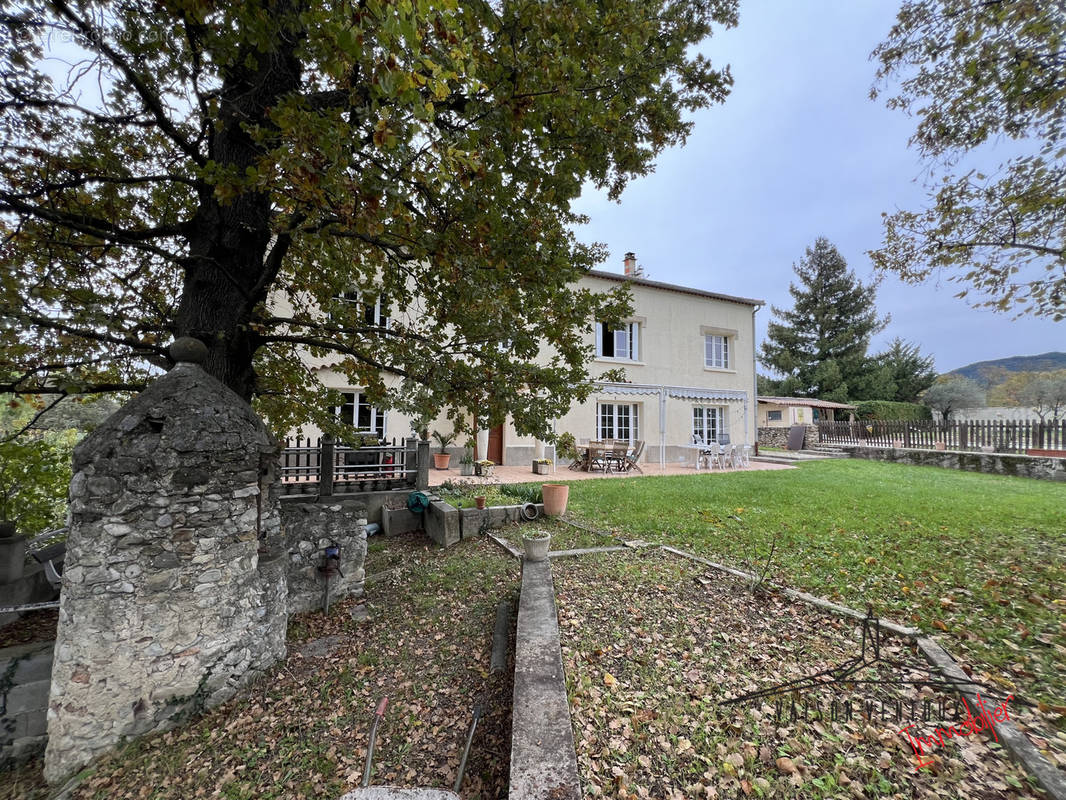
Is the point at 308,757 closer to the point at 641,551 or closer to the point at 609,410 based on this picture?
the point at 641,551

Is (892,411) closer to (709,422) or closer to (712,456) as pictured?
(709,422)

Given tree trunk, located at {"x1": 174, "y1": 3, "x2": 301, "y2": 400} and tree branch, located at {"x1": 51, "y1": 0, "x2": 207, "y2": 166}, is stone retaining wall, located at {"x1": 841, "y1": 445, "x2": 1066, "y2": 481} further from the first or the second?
tree branch, located at {"x1": 51, "y1": 0, "x2": 207, "y2": 166}

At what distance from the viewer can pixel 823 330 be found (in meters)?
32.7

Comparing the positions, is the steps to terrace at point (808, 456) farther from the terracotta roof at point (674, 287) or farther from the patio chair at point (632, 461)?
the terracotta roof at point (674, 287)

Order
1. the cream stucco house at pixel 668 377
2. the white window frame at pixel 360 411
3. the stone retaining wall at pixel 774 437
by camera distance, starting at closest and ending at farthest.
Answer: the white window frame at pixel 360 411 < the cream stucco house at pixel 668 377 < the stone retaining wall at pixel 774 437

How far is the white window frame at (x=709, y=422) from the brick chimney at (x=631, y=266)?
6.43 meters

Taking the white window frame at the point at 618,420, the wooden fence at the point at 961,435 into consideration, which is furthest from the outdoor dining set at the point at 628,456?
the wooden fence at the point at 961,435

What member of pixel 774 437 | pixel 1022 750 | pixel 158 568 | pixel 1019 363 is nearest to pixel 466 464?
pixel 158 568

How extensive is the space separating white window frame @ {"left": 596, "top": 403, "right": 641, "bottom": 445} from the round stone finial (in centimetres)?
1353

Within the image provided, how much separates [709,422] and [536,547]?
15.4 meters

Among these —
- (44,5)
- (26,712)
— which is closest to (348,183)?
(44,5)

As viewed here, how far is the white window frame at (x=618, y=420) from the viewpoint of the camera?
16.1 metres

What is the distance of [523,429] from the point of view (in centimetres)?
445

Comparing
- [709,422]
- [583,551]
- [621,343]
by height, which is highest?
[621,343]
